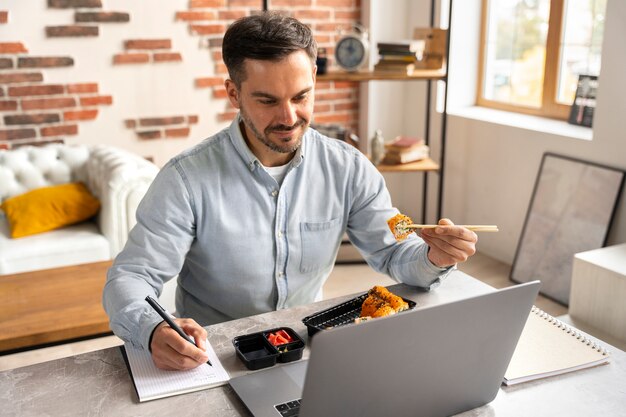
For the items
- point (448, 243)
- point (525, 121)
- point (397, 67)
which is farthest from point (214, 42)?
point (448, 243)

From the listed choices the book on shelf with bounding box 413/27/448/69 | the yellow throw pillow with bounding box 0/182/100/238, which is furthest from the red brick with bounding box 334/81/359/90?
the yellow throw pillow with bounding box 0/182/100/238

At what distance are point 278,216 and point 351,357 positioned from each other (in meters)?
0.79

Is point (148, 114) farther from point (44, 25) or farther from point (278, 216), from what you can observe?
point (278, 216)

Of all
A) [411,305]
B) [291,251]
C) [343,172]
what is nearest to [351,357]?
[411,305]

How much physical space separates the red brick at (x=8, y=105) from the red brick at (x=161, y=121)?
27.2 inches

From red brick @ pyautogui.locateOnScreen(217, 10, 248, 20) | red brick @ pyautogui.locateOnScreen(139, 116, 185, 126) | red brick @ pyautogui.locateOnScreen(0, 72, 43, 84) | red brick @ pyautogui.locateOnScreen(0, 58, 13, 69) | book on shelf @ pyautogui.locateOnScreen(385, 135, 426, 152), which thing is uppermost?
red brick @ pyautogui.locateOnScreen(217, 10, 248, 20)

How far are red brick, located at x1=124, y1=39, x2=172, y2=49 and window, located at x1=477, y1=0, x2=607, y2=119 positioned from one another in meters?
1.91

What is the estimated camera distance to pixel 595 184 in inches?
125

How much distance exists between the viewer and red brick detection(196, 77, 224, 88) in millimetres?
4090

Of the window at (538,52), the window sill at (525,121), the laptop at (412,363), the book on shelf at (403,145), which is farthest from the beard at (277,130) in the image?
the window at (538,52)

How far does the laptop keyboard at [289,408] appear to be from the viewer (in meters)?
1.11

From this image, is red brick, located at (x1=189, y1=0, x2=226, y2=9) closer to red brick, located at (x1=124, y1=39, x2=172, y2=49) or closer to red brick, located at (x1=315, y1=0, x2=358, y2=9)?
red brick, located at (x1=124, y1=39, x2=172, y2=49)

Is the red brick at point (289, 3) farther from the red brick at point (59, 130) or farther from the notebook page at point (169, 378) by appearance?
the notebook page at point (169, 378)

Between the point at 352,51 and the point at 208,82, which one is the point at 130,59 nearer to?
the point at 208,82
